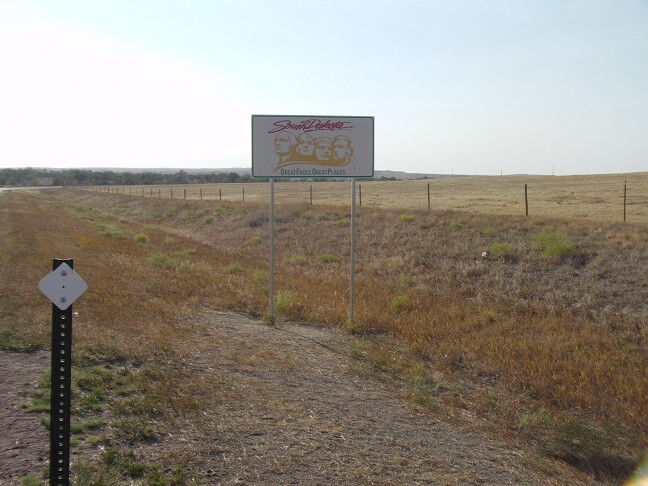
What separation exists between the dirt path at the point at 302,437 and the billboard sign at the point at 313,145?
13.0ft

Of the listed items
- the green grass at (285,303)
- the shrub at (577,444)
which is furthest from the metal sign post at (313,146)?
the shrub at (577,444)

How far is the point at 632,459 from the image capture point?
550cm

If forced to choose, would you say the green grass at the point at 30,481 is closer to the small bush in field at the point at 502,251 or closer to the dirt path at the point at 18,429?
the dirt path at the point at 18,429

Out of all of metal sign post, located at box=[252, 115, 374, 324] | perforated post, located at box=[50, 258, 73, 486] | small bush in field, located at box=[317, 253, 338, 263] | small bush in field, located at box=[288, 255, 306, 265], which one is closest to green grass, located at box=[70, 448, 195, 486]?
perforated post, located at box=[50, 258, 73, 486]

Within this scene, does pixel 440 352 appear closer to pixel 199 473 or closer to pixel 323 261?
pixel 199 473

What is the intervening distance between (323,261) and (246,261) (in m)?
2.63

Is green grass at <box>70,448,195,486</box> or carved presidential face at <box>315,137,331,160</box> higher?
carved presidential face at <box>315,137,331,160</box>

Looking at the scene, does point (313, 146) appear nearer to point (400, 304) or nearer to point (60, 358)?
point (400, 304)

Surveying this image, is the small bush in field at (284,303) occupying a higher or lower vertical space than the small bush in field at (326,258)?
higher

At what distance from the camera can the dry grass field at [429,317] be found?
6.07 meters

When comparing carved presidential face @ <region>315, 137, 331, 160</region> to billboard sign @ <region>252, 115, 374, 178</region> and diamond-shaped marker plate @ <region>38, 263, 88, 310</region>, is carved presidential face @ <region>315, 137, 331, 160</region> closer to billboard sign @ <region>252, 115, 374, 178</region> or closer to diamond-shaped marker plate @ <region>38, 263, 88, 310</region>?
billboard sign @ <region>252, 115, 374, 178</region>

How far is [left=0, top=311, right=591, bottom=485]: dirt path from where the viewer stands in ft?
15.7

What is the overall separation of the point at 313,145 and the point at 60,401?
23.8 ft

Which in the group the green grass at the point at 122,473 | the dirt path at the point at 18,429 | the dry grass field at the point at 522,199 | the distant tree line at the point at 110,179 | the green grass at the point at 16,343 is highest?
the distant tree line at the point at 110,179
